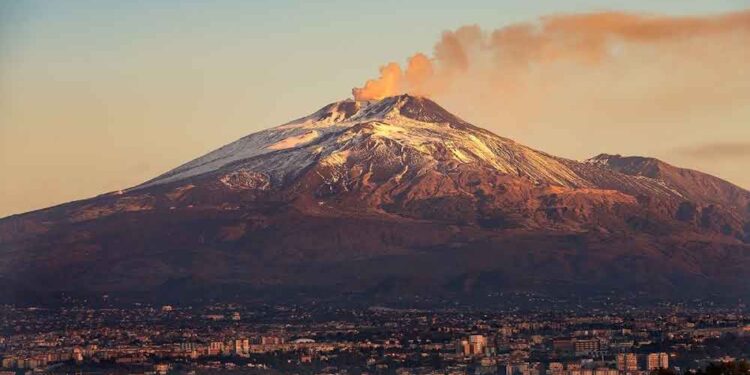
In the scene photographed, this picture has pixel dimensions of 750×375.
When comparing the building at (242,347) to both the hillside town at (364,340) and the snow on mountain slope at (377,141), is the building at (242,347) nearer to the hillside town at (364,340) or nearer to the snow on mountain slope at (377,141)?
the hillside town at (364,340)

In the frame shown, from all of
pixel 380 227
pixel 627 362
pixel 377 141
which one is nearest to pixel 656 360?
pixel 627 362

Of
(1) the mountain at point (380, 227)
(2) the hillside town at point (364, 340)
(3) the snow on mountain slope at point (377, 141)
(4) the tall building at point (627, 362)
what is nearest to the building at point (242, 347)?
(2) the hillside town at point (364, 340)

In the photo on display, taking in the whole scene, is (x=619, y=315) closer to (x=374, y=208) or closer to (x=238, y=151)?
(x=374, y=208)

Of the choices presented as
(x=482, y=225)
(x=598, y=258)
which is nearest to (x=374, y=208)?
(x=482, y=225)

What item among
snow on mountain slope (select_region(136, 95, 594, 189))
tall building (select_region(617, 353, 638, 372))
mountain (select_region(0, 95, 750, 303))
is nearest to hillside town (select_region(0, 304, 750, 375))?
tall building (select_region(617, 353, 638, 372))

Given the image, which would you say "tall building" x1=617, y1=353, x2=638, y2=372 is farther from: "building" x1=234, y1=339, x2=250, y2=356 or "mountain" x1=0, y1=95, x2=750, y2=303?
"mountain" x1=0, y1=95, x2=750, y2=303

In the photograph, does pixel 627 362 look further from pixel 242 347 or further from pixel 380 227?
pixel 380 227

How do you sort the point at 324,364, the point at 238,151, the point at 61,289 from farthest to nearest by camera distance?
the point at 238,151 < the point at 61,289 < the point at 324,364
